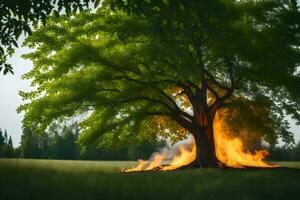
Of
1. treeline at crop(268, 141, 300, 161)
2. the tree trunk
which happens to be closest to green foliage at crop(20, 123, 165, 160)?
treeline at crop(268, 141, 300, 161)

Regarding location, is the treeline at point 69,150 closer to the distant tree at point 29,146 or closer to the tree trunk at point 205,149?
the distant tree at point 29,146

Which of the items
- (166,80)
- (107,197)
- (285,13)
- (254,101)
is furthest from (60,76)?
(107,197)

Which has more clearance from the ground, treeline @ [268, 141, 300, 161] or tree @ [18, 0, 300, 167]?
tree @ [18, 0, 300, 167]

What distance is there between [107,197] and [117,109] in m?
16.0

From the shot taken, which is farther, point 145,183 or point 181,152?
point 181,152

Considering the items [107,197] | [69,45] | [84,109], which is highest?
[69,45]

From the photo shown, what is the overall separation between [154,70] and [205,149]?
600 cm

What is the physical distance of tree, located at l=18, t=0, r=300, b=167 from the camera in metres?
23.0

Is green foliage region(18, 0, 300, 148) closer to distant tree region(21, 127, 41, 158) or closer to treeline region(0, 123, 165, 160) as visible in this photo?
treeline region(0, 123, 165, 160)

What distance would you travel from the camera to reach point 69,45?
2488cm

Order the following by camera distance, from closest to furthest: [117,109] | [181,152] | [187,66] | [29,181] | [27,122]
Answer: [29,181] → [187,66] → [27,122] → [117,109] → [181,152]

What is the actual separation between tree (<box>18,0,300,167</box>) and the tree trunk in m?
0.06

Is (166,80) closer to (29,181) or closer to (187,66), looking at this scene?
(187,66)

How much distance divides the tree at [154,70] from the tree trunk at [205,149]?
6cm
